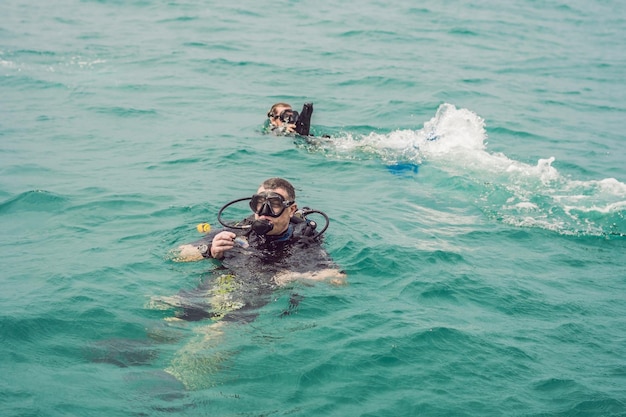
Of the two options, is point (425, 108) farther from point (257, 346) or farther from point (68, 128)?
point (257, 346)

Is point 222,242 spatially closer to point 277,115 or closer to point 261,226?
point 261,226

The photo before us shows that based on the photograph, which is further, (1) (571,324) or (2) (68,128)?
(2) (68,128)

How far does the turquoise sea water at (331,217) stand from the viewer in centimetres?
493

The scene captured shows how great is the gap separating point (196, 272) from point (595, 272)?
3.95 metres

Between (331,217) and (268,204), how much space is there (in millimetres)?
2029

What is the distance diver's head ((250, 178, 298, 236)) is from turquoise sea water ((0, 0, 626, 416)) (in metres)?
0.69

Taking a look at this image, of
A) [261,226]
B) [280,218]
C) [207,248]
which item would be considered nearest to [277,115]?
[280,218]

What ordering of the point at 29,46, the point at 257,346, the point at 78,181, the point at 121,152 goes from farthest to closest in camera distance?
the point at 29,46
the point at 121,152
the point at 78,181
the point at 257,346

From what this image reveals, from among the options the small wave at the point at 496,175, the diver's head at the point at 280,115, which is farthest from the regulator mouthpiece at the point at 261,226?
the diver's head at the point at 280,115

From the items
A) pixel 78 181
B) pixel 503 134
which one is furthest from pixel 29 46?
pixel 503 134

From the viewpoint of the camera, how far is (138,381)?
4.68 metres

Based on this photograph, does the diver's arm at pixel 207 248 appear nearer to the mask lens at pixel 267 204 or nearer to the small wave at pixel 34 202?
the mask lens at pixel 267 204

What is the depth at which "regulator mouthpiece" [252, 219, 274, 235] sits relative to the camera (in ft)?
20.4

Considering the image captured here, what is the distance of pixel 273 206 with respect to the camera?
251 inches
